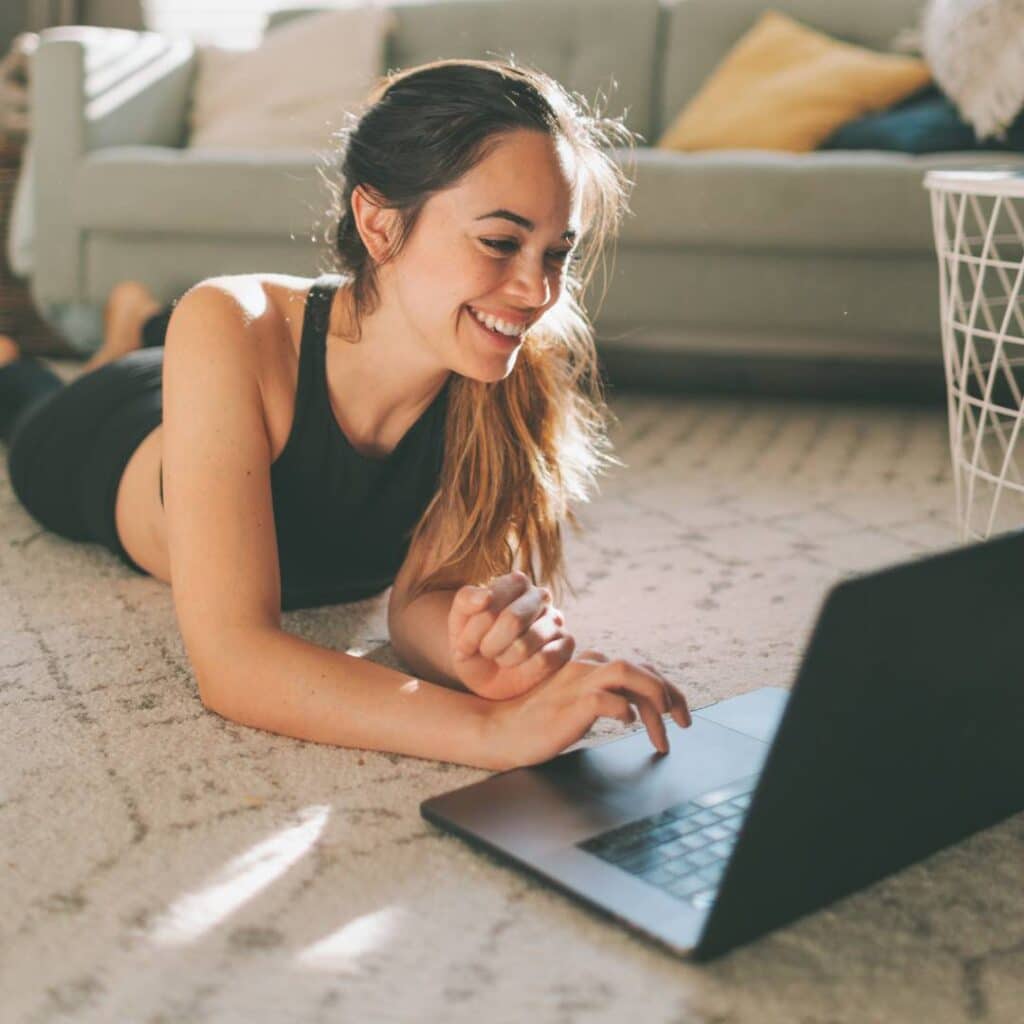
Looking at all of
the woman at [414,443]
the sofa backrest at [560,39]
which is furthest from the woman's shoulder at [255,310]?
the sofa backrest at [560,39]

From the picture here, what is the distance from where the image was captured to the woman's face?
3.41 feet

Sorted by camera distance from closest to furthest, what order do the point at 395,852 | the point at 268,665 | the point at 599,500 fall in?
the point at 395,852
the point at 268,665
the point at 599,500

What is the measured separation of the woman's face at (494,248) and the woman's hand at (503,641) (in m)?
0.21

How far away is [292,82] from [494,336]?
6.93 ft

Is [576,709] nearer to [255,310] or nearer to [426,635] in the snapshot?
[426,635]

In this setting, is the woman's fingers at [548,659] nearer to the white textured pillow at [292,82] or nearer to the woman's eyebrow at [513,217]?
the woman's eyebrow at [513,217]

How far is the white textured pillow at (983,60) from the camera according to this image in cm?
229

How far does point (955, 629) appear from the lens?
0.71 m

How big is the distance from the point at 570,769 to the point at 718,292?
162cm

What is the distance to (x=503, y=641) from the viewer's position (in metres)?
0.99

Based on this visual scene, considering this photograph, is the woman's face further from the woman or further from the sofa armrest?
the sofa armrest

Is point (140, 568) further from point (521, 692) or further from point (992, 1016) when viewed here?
point (992, 1016)

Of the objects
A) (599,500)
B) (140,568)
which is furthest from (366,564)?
(599,500)

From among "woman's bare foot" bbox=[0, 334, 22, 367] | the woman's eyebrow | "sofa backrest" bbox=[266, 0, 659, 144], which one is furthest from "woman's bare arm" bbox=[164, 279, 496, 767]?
"sofa backrest" bbox=[266, 0, 659, 144]
